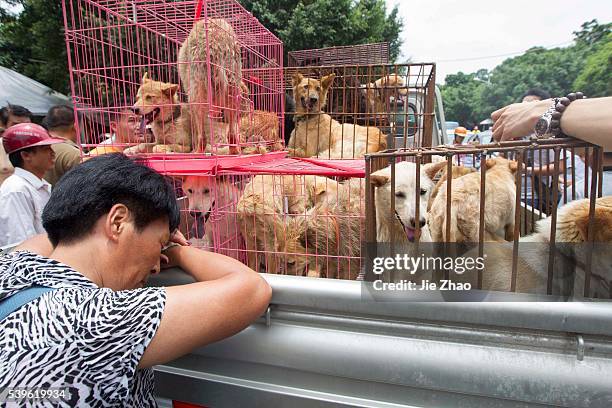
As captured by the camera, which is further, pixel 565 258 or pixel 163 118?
pixel 163 118

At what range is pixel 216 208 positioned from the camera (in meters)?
2.52

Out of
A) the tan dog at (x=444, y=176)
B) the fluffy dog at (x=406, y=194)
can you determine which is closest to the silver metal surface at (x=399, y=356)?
the fluffy dog at (x=406, y=194)

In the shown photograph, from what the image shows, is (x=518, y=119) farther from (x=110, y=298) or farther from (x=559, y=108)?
(x=110, y=298)

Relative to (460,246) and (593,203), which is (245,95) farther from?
(593,203)

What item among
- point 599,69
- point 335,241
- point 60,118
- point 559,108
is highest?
point 599,69

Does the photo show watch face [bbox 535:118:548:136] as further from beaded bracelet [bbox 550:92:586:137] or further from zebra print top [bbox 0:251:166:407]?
zebra print top [bbox 0:251:166:407]

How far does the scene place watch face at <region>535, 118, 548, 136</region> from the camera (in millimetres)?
1288

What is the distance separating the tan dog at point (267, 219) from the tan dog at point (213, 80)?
0.37 metres

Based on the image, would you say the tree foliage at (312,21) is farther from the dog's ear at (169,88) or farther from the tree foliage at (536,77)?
the dog's ear at (169,88)

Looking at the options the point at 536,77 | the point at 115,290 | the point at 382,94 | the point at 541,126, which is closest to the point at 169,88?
the point at 115,290

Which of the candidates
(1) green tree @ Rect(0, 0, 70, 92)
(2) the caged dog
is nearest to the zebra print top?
(2) the caged dog

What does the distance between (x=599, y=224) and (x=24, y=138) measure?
373 centimetres

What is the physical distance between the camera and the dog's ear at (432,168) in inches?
84.0

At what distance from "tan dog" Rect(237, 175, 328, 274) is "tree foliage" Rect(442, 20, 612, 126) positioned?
1173 cm
